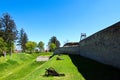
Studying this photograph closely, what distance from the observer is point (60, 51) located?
48406 mm

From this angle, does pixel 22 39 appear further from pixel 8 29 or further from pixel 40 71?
pixel 40 71

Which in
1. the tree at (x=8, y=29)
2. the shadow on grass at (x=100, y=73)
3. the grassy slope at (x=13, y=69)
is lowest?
the grassy slope at (x=13, y=69)

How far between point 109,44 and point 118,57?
2.36 m

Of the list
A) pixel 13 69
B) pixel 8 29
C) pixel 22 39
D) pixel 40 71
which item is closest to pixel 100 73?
pixel 40 71

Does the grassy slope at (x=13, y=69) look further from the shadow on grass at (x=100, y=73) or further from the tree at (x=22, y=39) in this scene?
the tree at (x=22, y=39)

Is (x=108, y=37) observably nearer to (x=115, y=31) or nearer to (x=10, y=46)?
(x=115, y=31)

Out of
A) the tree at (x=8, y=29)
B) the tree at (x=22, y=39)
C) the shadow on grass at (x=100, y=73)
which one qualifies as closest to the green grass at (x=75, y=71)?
the shadow on grass at (x=100, y=73)

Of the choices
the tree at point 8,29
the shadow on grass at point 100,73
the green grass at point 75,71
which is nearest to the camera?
the shadow on grass at point 100,73

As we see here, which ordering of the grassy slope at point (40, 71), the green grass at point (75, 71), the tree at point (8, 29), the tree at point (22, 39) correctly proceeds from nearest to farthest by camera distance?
the green grass at point (75, 71)
the grassy slope at point (40, 71)
the tree at point (8, 29)
the tree at point (22, 39)

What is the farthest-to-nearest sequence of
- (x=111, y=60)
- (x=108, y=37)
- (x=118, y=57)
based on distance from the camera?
(x=108, y=37)
(x=111, y=60)
(x=118, y=57)

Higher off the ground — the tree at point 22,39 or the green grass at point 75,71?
the tree at point 22,39

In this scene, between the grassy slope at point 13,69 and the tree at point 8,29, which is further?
the tree at point 8,29

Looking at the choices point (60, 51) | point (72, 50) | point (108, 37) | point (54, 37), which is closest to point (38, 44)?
point (54, 37)

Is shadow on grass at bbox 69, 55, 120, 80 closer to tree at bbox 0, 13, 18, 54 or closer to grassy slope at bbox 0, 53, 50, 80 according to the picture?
grassy slope at bbox 0, 53, 50, 80
